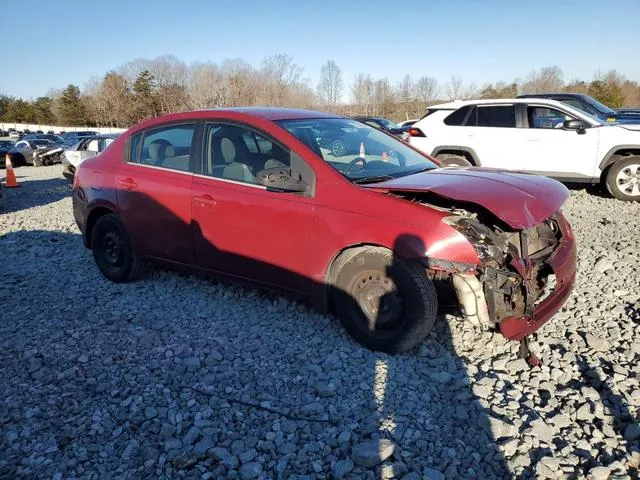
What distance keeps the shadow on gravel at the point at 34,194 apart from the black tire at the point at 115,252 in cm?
680

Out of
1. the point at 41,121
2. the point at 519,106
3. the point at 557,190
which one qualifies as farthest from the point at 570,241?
the point at 41,121

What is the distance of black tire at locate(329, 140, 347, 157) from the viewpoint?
4020 mm

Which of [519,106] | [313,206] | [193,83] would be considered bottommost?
[313,206]

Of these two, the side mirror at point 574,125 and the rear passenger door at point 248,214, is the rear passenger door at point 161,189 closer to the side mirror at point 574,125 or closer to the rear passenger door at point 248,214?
the rear passenger door at point 248,214

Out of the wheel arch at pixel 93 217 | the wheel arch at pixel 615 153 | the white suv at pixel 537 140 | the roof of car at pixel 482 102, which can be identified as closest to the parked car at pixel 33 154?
the white suv at pixel 537 140

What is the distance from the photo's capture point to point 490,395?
10.2 feet

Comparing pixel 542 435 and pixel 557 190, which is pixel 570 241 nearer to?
pixel 557 190

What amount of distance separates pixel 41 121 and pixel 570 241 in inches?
3927

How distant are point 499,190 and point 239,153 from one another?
2.15 metres

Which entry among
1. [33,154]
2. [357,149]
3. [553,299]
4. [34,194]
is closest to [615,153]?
[553,299]

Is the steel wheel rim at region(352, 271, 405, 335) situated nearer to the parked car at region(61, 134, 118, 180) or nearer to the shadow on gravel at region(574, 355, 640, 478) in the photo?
the shadow on gravel at region(574, 355, 640, 478)

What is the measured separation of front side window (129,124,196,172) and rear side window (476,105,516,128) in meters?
6.66

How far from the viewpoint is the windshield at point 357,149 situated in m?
3.89

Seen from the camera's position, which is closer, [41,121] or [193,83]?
[193,83]
